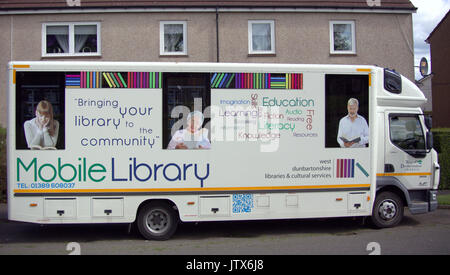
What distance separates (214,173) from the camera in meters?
6.72

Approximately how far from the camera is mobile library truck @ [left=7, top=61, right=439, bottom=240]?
652cm

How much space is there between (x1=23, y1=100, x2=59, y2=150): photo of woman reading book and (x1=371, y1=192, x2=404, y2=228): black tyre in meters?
5.93

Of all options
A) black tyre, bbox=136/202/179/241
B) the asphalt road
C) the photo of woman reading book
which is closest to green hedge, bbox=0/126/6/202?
the asphalt road

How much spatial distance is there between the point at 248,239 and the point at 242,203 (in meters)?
0.82

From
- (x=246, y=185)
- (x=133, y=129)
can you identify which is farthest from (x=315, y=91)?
(x=133, y=129)

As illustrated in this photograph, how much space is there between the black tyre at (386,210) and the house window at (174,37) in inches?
346

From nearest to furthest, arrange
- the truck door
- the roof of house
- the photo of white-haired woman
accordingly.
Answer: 1. the photo of white-haired woman
2. the truck door
3. the roof of house

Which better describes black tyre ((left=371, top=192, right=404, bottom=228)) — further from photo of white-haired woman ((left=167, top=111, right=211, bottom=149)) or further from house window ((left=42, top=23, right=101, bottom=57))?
house window ((left=42, top=23, right=101, bottom=57))

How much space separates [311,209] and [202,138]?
2.32 meters

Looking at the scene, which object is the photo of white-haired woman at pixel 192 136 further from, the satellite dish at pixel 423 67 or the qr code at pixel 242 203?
the satellite dish at pixel 423 67

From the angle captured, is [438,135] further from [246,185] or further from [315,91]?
[246,185]

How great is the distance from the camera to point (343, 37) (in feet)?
46.9

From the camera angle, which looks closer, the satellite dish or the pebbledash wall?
the pebbledash wall

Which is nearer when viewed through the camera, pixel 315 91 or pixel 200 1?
pixel 315 91
